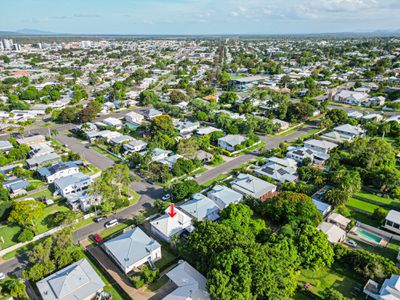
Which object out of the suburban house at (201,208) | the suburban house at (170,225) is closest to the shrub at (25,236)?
→ the suburban house at (170,225)

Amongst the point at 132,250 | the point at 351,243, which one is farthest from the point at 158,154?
the point at 351,243

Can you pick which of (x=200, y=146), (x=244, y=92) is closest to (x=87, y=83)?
(x=244, y=92)

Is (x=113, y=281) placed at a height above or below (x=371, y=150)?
below

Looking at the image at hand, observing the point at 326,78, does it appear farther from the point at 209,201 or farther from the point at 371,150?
the point at 209,201

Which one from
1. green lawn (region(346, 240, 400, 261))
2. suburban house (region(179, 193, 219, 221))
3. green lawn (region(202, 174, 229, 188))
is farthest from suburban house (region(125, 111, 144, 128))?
green lawn (region(346, 240, 400, 261))

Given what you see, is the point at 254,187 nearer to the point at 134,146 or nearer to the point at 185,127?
the point at 134,146

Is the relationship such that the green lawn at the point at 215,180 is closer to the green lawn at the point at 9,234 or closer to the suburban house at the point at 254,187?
the suburban house at the point at 254,187

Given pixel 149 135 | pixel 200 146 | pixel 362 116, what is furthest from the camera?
pixel 362 116
